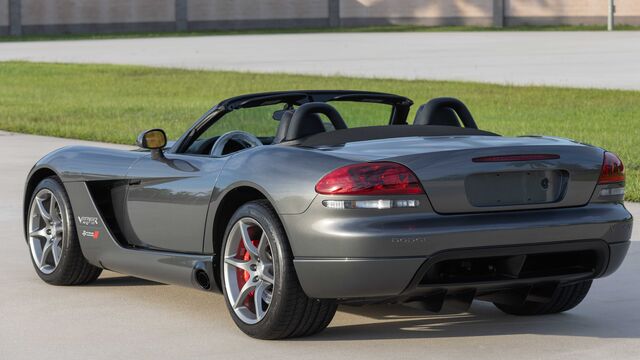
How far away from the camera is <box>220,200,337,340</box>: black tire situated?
6211 mm

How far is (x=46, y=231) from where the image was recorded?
8.15 meters

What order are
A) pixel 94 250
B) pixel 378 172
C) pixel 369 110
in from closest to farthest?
pixel 378 172 < pixel 94 250 < pixel 369 110

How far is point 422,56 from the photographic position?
39938 millimetres

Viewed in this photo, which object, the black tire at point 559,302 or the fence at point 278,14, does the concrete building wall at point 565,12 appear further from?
the black tire at point 559,302

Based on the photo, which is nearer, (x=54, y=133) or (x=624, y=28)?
(x=54, y=133)

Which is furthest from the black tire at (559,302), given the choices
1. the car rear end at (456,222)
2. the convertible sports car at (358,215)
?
the car rear end at (456,222)

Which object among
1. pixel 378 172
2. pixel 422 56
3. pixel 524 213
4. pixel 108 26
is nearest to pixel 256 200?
pixel 378 172

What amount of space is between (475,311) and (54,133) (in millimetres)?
13167

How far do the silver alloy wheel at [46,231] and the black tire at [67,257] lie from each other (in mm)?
39

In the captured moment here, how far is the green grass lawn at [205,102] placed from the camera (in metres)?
19.0

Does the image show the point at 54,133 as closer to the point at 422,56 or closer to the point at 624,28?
the point at 422,56

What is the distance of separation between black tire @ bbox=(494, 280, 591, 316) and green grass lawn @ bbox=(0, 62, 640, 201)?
16.7 ft

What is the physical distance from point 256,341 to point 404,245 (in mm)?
936

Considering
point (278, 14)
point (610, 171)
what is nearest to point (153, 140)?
point (610, 171)
